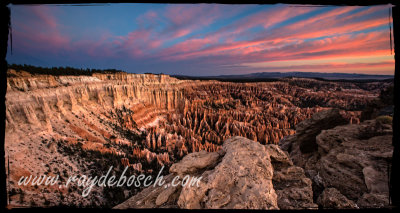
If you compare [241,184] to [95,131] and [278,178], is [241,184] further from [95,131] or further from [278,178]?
[95,131]

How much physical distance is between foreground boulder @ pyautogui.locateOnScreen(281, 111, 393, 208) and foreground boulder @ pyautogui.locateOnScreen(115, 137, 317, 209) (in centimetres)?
83

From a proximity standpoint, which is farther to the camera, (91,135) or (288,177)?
(91,135)

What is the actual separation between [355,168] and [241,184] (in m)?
4.41

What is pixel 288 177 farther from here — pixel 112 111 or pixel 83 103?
pixel 112 111

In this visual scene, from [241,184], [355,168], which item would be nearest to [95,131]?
[241,184]

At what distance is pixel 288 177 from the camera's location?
382 cm

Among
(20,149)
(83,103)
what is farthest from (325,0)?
(83,103)

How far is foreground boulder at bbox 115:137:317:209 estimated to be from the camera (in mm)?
2213

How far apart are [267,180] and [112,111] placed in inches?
1184

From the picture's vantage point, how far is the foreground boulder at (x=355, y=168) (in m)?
3.18

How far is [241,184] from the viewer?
2457mm

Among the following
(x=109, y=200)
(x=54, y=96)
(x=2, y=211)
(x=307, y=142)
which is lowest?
(x=109, y=200)

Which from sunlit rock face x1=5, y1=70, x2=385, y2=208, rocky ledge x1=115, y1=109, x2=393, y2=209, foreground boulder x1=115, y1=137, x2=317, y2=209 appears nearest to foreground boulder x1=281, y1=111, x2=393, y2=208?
rocky ledge x1=115, y1=109, x2=393, y2=209

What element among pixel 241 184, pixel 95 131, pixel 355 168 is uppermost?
pixel 241 184
